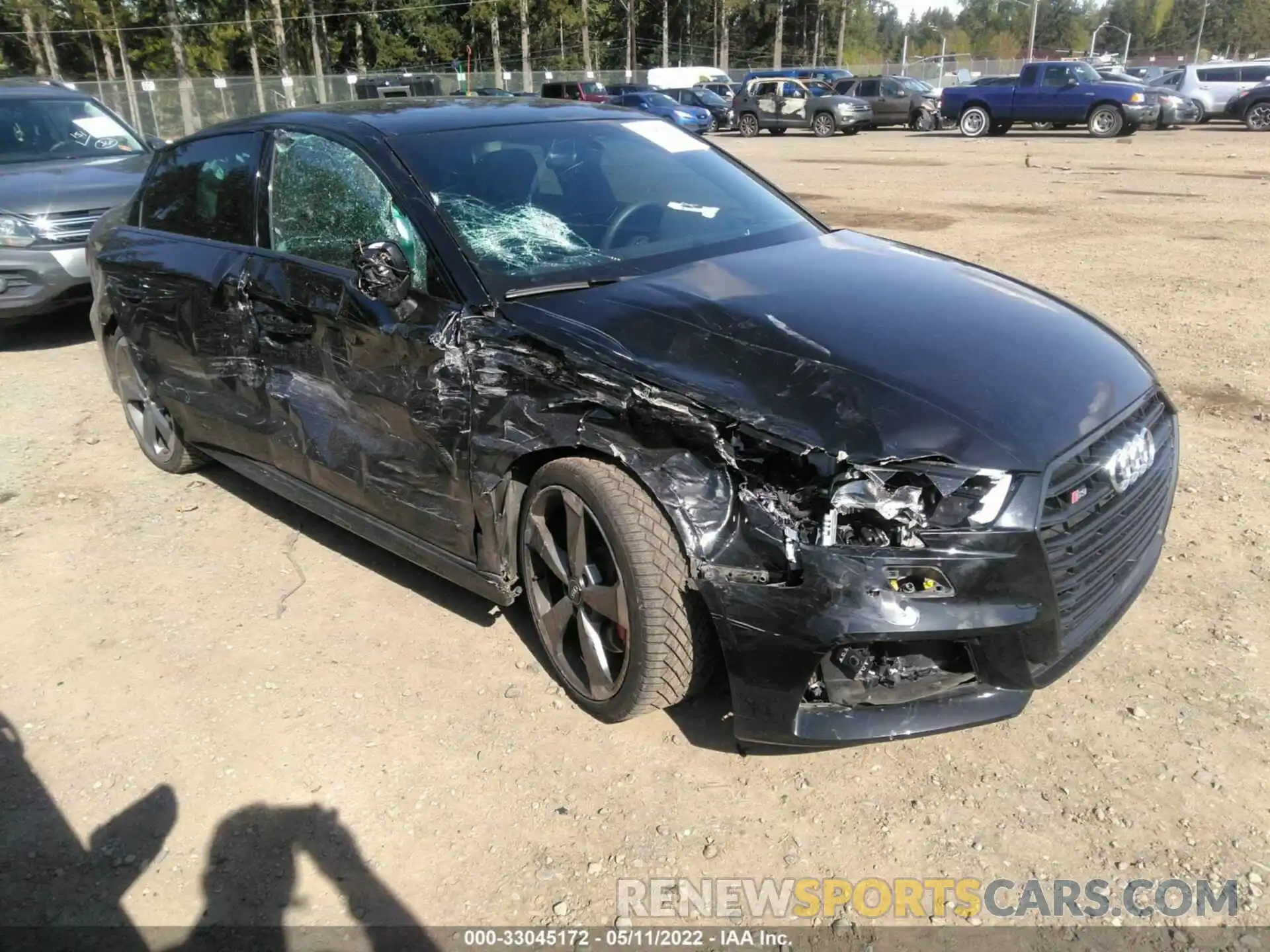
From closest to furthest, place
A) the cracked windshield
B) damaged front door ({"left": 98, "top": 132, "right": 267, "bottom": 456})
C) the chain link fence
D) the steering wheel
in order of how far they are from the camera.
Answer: the cracked windshield < the steering wheel < damaged front door ({"left": 98, "top": 132, "right": 267, "bottom": 456}) < the chain link fence

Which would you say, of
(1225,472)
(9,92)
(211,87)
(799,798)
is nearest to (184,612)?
(799,798)

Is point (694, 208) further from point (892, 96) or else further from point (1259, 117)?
point (892, 96)

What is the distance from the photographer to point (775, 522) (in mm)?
2391

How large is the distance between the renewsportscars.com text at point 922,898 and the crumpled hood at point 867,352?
1.05 meters

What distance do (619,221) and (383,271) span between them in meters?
0.93

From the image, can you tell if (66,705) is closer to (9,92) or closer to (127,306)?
(127,306)

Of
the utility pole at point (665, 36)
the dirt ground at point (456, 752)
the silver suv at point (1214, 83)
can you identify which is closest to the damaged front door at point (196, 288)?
the dirt ground at point (456, 752)

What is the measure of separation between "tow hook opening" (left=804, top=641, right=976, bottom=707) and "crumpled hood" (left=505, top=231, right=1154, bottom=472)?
50cm

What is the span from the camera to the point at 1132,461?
2.70 metres

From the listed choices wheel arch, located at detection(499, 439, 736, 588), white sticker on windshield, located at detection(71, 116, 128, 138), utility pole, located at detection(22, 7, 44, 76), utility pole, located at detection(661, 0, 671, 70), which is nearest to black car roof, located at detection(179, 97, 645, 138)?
wheel arch, located at detection(499, 439, 736, 588)

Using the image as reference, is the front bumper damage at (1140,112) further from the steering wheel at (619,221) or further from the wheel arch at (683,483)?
the wheel arch at (683,483)

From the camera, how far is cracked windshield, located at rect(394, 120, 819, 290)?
3227 mm

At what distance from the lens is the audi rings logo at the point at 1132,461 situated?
2611 millimetres

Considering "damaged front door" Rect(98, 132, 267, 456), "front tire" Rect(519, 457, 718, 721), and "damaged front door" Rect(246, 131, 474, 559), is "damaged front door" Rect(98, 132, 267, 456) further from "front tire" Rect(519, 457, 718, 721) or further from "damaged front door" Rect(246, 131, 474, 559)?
"front tire" Rect(519, 457, 718, 721)
